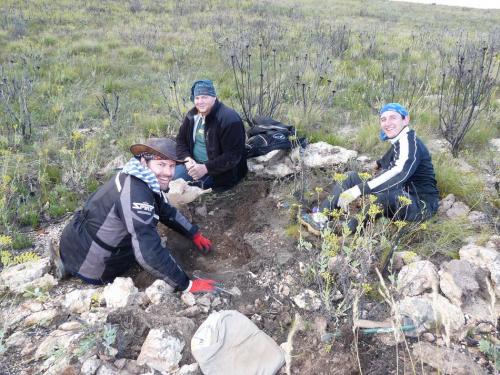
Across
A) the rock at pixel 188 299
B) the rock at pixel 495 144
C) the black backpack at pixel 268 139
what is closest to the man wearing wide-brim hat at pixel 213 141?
the black backpack at pixel 268 139

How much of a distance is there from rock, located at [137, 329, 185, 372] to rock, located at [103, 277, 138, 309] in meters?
0.36

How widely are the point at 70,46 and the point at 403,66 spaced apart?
6973mm

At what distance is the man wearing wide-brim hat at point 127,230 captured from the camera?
2508 millimetres

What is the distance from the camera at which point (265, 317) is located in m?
2.39

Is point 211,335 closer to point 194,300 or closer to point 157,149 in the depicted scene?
point 194,300

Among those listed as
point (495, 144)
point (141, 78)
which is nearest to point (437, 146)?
point (495, 144)

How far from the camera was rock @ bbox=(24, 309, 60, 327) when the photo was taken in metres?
2.29

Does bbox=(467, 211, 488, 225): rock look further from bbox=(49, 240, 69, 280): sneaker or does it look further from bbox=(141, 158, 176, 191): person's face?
bbox=(49, 240, 69, 280): sneaker

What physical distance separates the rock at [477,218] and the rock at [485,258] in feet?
1.43

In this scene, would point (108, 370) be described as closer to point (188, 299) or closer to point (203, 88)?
point (188, 299)

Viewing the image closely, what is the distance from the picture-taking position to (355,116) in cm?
546

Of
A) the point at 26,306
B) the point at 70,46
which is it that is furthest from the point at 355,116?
the point at 70,46

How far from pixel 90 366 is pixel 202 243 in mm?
1488

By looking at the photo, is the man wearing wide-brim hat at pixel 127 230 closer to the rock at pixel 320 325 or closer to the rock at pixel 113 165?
the rock at pixel 320 325
